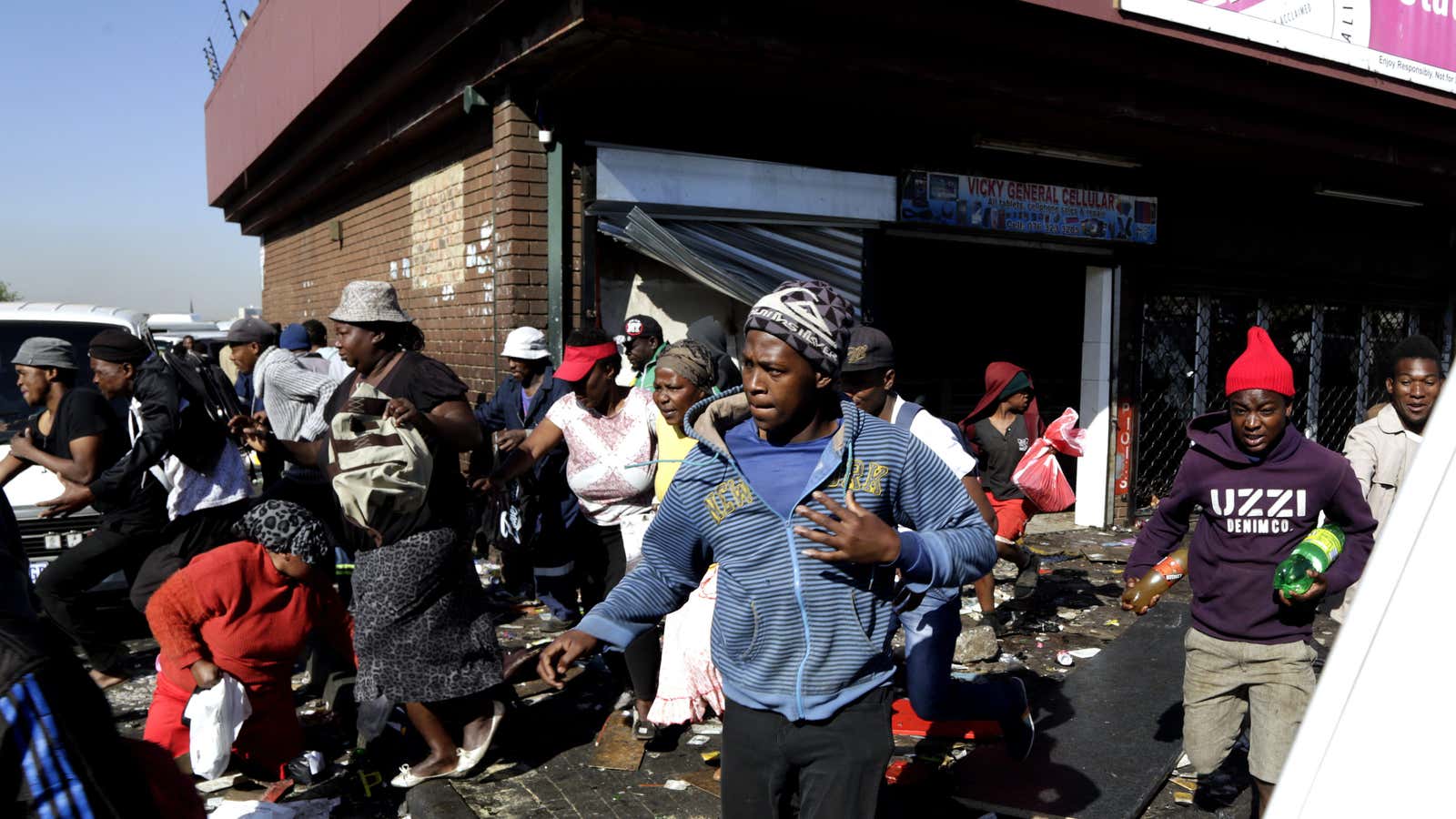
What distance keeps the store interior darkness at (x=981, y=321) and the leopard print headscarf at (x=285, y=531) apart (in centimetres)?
696

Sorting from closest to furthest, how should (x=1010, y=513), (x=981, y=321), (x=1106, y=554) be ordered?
(x=1010, y=513) < (x=1106, y=554) < (x=981, y=321)

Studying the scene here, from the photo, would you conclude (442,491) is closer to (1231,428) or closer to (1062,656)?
(1231,428)

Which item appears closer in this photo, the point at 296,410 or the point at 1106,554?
the point at 296,410

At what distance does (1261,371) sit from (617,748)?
3.15m

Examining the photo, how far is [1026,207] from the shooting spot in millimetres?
9156

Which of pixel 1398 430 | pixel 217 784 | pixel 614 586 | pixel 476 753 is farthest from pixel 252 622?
pixel 1398 430

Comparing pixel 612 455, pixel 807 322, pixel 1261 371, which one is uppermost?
pixel 807 322

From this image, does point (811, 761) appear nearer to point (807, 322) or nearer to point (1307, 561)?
point (807, 322)

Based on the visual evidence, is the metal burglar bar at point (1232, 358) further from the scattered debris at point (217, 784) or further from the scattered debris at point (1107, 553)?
the scattered debris at point (217, 784)

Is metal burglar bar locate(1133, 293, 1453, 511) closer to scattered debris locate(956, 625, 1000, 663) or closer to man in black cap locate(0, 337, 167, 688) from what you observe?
scattered debris locate(956, 625, 1000, 663)

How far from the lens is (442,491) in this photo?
3.94 metres

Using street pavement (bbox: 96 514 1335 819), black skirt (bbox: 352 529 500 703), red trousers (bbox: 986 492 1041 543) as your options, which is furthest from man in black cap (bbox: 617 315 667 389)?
black skirt (bbox: 352 529 500 703)

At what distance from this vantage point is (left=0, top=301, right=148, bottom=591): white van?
582 centimetres

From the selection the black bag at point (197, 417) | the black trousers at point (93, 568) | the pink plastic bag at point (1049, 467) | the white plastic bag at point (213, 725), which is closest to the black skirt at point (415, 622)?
the white plastic bag at point (213, 725)
